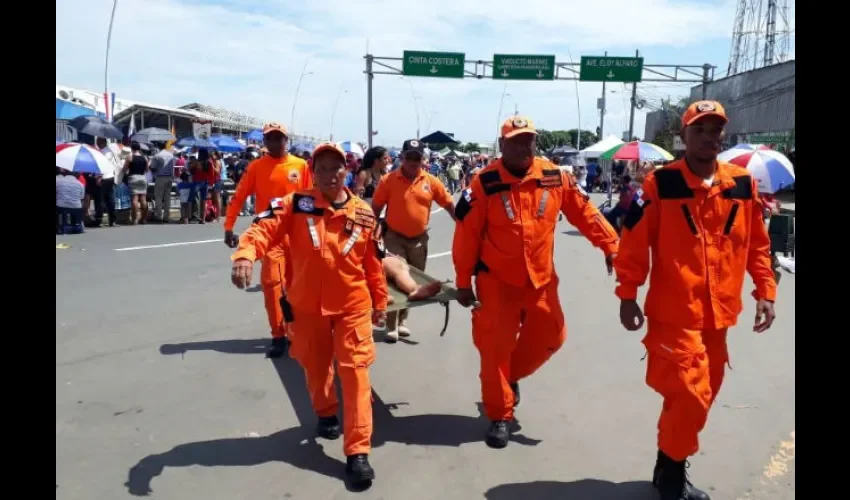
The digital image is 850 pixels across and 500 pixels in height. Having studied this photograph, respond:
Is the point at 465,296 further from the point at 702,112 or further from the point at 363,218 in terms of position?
the point at 702,112

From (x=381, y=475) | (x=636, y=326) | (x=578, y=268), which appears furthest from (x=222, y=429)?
(x=578, y=268)

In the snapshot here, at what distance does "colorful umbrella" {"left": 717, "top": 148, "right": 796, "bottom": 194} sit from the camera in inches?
454

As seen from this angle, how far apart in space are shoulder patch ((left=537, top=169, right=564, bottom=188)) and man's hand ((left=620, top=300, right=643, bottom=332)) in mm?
1036

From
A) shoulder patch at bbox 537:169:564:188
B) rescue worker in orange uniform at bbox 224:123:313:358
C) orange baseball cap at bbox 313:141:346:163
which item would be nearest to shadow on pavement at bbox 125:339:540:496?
rescue worker in orange uniform at bbox 224:123:313:358

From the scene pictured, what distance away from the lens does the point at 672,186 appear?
373cm

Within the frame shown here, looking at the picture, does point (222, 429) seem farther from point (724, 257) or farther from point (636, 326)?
point (724, 257)

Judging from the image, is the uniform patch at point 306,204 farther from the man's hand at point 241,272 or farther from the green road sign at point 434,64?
the green road sign at point 434,64

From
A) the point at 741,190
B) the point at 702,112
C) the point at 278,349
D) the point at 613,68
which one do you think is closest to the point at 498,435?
the point at 741,190

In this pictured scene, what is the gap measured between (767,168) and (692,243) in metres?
9.20

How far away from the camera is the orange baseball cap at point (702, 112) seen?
3743 millimetres

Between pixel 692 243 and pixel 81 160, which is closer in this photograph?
pixel 692 243

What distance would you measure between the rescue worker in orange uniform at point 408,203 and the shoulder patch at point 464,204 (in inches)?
80.2

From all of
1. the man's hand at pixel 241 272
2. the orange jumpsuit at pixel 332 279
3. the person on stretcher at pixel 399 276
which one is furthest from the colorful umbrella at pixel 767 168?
the man's hand at pixel 241 272
